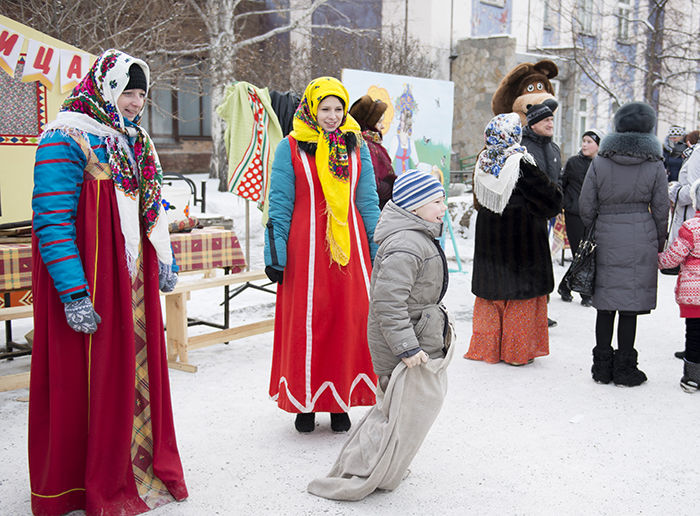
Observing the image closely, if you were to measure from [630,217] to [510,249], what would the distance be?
2.67ft

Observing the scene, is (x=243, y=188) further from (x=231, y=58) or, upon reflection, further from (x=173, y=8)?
(x=231, y=58)

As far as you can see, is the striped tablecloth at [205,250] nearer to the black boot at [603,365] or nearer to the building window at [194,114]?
the black boot at [603,365]

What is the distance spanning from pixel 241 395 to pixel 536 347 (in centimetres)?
215

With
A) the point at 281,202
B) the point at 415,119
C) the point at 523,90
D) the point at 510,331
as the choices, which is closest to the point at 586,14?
the point at 415,119

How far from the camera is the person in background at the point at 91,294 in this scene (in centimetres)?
228

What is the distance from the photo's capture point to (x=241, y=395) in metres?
3.91

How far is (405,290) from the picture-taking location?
2422 millimetres

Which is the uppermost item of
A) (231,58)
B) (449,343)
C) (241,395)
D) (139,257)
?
(231,58)

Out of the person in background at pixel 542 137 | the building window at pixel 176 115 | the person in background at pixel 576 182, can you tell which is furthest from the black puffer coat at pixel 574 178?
the building window at pixel 176 115

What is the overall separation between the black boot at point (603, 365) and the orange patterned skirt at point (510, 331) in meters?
0.46

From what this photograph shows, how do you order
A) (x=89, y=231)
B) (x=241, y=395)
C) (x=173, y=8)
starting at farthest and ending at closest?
1. (x=173, y=8)
2. (x=241, y=395)
3. (x=89, y=231)

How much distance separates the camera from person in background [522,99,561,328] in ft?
14.7

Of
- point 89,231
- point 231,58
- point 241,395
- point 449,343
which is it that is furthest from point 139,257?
point 231,58

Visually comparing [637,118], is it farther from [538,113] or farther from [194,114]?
[194,114]
